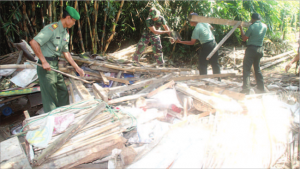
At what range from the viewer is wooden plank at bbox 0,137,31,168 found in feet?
6.49

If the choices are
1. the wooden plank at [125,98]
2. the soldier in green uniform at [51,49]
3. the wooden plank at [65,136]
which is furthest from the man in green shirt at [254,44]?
the soldier in green uniform at [51,49]

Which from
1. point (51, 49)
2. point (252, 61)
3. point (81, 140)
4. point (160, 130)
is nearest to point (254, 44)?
point (252, 61)

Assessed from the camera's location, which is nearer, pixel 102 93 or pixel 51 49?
pixel 51 49

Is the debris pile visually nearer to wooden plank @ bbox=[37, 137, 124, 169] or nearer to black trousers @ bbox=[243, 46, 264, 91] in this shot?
wooden plank @ bbox=[37, 137, 124, 169]

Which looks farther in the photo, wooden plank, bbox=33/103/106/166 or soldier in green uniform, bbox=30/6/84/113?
soldier in green uniform, bbox=30/6/84/113

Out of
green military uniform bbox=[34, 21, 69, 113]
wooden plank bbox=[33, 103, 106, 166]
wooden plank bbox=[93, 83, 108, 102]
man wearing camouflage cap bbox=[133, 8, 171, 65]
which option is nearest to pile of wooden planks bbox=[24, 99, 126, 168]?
wooden plank bbox=[33, 103, 106, 166]

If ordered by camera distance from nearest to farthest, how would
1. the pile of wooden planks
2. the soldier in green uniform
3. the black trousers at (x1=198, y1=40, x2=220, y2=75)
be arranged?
the pile of wooden planks
the soldier in green uniform
the black trousers at (x1=198, y1=40, x2=220, y2=75)

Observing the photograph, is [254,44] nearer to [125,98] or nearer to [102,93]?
[125,98]

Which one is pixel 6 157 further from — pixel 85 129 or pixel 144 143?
pixel 144 143

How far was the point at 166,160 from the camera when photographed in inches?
82.0

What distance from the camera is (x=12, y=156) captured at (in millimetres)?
2051

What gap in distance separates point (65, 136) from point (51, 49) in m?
1.72

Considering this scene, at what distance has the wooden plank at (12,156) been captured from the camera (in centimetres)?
198

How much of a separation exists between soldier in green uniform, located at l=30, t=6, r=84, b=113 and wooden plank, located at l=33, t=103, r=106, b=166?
47.1 inches
